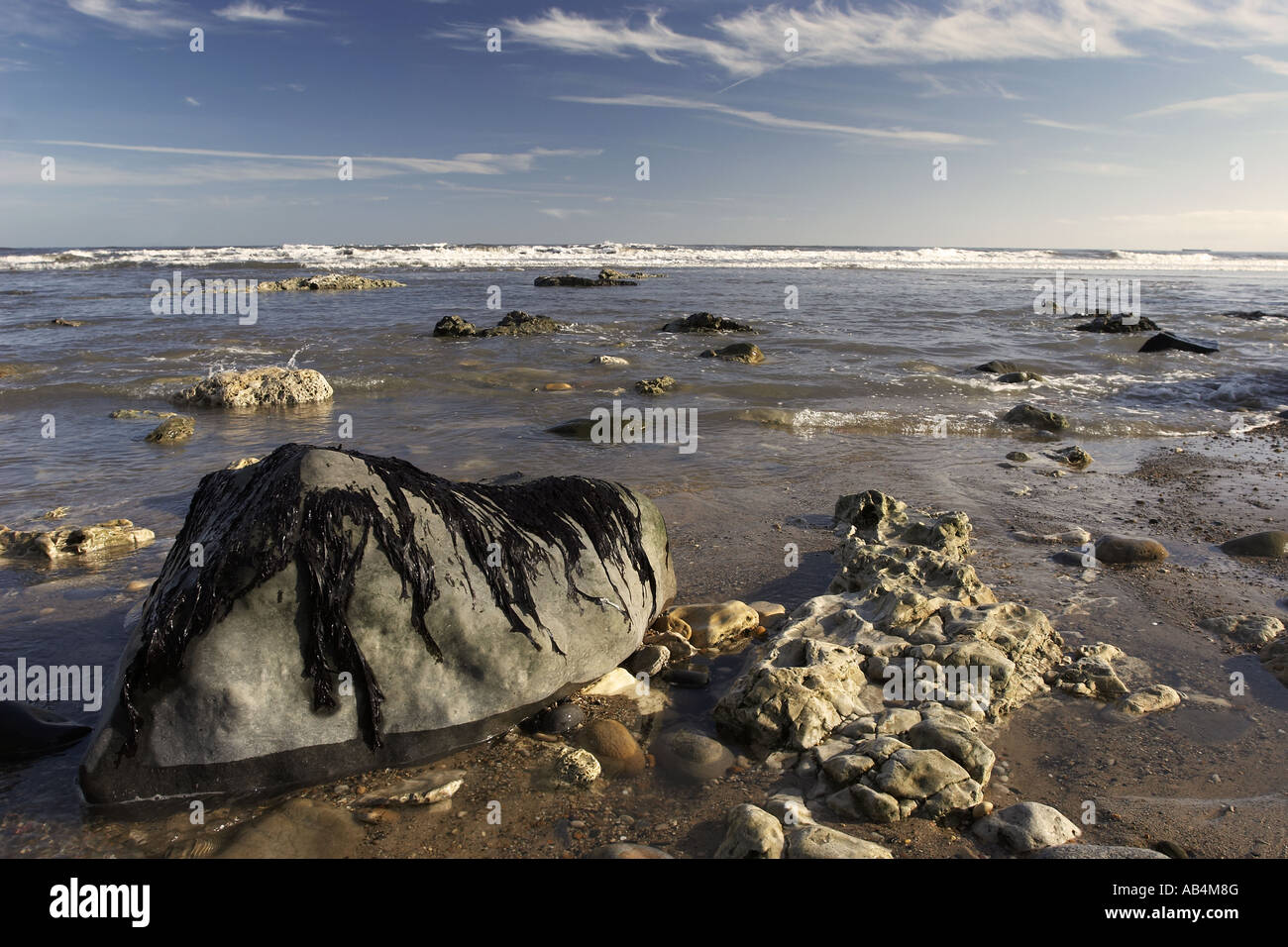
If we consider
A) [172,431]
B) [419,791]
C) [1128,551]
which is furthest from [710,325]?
[419,791]

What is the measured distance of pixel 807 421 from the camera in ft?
31.8

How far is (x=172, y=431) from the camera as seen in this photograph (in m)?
8.52

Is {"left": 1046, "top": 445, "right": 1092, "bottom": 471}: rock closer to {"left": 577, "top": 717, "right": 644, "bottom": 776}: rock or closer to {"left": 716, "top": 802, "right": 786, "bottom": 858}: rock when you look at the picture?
{"left": 577, "top": 717, "right": 644, "bottom": 776}: rock

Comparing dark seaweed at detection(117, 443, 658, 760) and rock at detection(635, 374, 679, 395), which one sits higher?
rock at detection(635, 374, 679, 395)

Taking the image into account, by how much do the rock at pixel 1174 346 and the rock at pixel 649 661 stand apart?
16.6 m

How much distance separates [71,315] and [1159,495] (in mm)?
24635

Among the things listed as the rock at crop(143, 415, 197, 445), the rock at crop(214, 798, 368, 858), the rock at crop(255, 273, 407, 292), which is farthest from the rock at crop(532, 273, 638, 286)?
the rock at crop(214, 798, 368, 858)

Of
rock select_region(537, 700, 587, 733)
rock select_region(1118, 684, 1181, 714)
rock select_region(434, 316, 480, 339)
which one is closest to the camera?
rock select_region(537, 700, 587, 733)

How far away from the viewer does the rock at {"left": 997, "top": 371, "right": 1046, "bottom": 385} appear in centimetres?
1242

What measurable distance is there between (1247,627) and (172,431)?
379 inches

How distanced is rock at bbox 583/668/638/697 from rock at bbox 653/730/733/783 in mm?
404

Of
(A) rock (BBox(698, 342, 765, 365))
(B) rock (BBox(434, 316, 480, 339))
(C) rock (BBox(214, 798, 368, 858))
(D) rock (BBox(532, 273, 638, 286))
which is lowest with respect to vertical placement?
(C) rock (BBox(214, 798, 368, 858))

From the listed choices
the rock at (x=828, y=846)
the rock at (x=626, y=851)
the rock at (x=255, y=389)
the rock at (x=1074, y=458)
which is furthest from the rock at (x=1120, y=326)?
the rock at (x=626, y=851)
